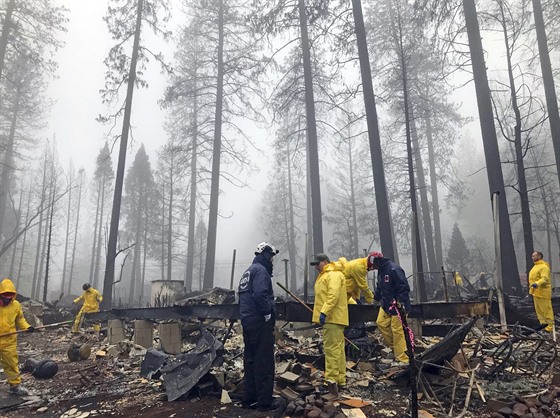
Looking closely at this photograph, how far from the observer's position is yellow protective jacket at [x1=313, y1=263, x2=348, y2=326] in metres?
5.81

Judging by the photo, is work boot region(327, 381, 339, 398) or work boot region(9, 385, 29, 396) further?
work boot region(9, 385, 29, 396)

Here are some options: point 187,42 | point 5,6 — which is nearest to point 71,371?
point 5,6

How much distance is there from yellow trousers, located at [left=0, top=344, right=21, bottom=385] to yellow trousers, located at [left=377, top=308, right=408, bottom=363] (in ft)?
21.2

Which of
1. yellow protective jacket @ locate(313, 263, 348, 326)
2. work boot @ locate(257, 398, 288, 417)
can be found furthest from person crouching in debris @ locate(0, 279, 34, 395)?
yellow protective jacket @ locate(313, 263, 348, 326)

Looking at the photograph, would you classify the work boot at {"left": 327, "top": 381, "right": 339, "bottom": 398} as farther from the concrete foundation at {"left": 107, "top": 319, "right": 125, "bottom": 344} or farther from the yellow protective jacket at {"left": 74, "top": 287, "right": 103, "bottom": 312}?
the yellow protective jacket at {"left": 74, "top": 287, "right": 103, "bottom": 312}

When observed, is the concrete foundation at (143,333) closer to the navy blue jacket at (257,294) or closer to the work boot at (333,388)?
the navy blue jacket at (257,294)

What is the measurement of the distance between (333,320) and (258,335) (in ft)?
4.16

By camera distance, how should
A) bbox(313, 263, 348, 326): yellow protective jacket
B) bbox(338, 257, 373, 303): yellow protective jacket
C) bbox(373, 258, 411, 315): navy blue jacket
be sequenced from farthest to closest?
1. bbox(338, 257, 373, 303): yellow protective jacket
2. bbox(373, 258, 411, 315): navy blue jacket
3. bbox(313, 263, 348, 326): yellow protective jacket

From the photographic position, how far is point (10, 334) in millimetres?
6789

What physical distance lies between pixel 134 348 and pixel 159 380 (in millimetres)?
3301

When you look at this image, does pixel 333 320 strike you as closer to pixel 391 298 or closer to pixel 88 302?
pixel 391 298

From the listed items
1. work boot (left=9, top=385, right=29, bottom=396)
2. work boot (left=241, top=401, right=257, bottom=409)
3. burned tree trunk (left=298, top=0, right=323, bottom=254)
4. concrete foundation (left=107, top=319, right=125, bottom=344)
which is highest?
burned tree trunk (left=298, top=0, right=323, bottom=254)

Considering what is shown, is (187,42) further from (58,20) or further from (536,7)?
(536,7)

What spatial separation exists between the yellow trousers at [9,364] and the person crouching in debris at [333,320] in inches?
212
